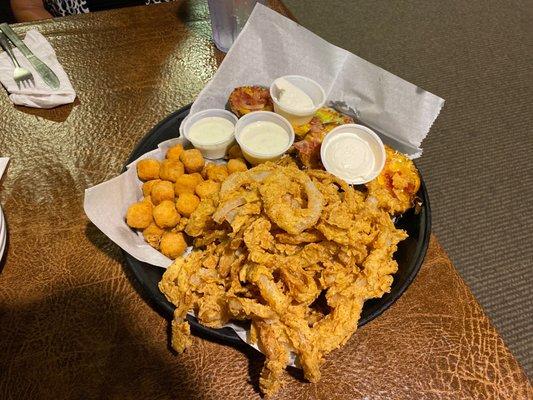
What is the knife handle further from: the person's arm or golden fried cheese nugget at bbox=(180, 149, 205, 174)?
golden fried cheese nugget at bbox=(180, 149, 205, 174)

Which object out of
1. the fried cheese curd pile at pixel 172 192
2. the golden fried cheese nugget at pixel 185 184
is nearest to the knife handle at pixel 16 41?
the fried cheese curd pile at pixel 172 192

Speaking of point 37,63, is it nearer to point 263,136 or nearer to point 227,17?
point 227,17

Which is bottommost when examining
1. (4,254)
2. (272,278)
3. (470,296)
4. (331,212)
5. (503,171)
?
(503,171)

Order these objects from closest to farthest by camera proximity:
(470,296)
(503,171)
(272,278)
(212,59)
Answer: (272,278), (470,296), (212,59), (503,171)

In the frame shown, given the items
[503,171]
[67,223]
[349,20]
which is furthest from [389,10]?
[67,223]

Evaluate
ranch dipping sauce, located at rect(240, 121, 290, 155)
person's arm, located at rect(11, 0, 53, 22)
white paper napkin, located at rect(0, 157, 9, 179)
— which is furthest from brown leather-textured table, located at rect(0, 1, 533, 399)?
person's arm, located at rect(11, 0, 53, 22)

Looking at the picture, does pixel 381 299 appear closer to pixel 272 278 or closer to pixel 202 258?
pixel 272 278
